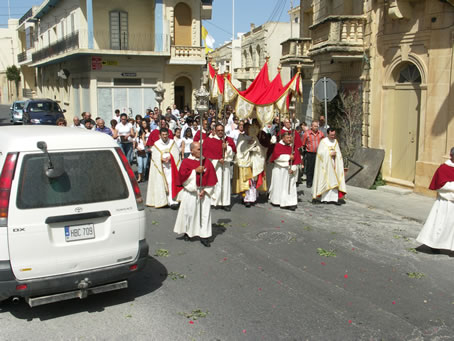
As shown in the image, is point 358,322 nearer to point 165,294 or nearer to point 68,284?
point 165,294

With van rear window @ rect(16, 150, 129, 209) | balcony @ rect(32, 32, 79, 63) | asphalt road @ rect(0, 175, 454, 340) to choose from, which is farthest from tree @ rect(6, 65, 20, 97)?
van rear window @ rect(16, 150, 129, 209)

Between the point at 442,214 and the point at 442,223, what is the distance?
A: 14 centimetres

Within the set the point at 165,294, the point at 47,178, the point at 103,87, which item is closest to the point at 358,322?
the point at 165,294

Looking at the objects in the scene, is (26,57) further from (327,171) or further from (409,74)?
(327,171)

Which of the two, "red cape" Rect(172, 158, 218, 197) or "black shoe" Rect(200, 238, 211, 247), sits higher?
"red cape" Rect(172, 158, 218, 197)

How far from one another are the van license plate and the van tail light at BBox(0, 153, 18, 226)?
0.62 metres

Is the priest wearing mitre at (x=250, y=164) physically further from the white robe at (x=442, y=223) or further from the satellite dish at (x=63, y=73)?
the satellite dish at (x=63, y=73)

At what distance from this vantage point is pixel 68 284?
530 centimetres

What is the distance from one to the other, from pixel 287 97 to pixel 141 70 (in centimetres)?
1994

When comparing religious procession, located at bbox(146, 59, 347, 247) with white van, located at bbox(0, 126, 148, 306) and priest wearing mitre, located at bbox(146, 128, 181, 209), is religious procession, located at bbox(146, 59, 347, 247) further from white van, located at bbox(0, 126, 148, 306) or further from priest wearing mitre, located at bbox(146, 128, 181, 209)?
white van, located at bbox(0, 126, 148, 306)

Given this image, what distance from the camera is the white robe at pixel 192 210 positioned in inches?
333

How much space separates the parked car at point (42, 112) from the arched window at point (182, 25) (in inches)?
327

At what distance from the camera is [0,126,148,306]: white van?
5.06m

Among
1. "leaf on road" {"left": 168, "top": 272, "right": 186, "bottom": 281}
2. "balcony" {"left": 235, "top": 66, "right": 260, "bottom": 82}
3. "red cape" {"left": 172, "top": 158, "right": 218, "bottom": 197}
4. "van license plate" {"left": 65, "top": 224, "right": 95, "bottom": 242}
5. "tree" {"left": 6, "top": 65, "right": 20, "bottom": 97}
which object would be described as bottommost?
"leaf on road" {"left": 168, "top": 272, "right": 186, "bottom": 281}
